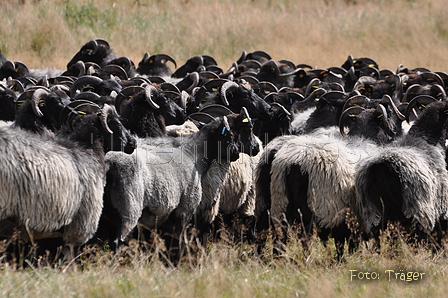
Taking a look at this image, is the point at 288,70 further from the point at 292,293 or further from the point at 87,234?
the point at 292,293

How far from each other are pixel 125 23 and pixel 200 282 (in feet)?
81.2

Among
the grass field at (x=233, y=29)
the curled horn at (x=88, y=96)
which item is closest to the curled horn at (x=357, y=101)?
the curled horn at (x=88, y=96)

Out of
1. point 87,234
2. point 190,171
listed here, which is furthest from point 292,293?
point 190,171

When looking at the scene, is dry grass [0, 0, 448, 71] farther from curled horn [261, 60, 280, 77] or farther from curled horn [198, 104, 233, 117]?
curled horn [198, 104, 233, 117]

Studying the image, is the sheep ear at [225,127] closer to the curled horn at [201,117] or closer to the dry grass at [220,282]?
the curled horn at [201,117]

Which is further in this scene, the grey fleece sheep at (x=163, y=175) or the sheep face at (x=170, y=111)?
the sheep face at (x=170, y=111)

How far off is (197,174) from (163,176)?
2.17 ft

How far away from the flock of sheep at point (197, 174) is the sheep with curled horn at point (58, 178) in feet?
0.03

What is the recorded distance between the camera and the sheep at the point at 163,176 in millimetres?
6863

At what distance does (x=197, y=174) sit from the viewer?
25.9 feet

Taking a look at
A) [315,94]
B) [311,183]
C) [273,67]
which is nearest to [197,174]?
[311,183]

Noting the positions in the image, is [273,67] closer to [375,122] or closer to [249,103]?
[249,103]

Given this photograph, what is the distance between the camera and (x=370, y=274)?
5.97m

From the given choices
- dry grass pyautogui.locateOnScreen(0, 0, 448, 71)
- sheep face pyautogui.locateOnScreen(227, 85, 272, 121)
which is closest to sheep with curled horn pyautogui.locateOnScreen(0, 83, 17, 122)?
sheep face pyautogui.locateOnScreen(227, 85, 272, 121)
